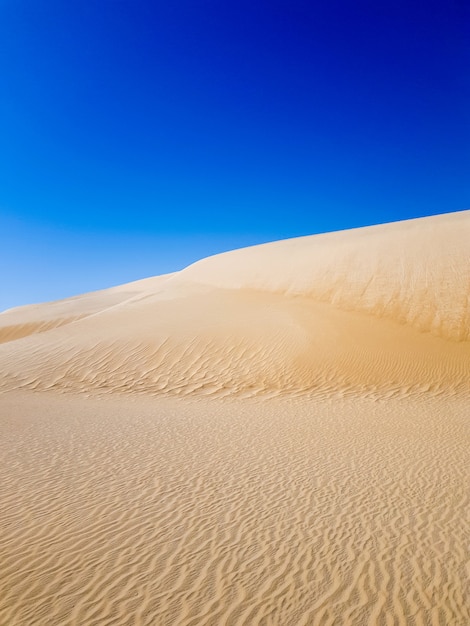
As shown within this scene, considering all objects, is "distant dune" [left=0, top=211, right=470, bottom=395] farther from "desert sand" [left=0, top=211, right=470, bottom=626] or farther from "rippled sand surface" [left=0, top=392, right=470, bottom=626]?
"rippled sand surface" [left=0, top=392, right=470, bottom=626]

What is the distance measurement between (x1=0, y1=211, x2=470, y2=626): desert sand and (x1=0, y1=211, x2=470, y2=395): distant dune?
12 cm

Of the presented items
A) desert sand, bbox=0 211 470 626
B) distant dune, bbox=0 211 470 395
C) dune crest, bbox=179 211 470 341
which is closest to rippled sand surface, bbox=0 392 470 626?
desert sand, bbox=0 211 470 626

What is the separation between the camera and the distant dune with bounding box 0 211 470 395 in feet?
54.1

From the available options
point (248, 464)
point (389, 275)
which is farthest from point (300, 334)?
point (248, 464)

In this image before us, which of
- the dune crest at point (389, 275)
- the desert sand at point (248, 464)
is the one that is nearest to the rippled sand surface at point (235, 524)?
the desert sand at point (248, 464)

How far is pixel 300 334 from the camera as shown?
64.7ft

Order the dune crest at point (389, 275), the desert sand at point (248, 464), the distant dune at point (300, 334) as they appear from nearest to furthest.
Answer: the desert sand at point (248, 464) < the distant dune at point (300, 334) < the dune crest at point (389, 275)

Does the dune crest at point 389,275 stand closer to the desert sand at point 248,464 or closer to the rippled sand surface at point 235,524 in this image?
the desert sand at point 248,464

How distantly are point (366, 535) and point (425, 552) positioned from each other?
2.53 feet

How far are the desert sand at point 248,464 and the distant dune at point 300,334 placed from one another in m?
0.12

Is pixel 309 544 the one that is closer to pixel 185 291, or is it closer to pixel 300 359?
pixel 300 359

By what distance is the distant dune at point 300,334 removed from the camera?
16.5 metres

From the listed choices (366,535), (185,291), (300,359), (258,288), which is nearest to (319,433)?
(366,535)

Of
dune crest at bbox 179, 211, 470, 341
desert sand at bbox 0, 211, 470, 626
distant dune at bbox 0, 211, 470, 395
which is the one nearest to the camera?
desert sand at bbox 0, 211, 470, 626
